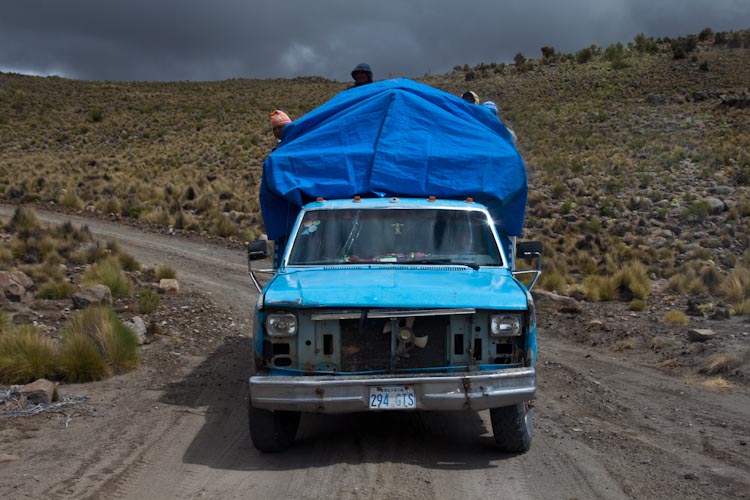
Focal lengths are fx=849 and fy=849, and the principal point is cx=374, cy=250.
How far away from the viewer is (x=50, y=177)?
3148 cm

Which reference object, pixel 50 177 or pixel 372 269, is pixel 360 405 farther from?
pixel 50 177

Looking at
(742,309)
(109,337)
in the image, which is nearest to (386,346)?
(109,337)

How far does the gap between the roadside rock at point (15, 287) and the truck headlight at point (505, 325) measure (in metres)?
8.46

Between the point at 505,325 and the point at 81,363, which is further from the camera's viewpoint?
the point at 81,363

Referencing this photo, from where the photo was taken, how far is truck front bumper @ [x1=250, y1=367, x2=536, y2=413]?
5805 mm

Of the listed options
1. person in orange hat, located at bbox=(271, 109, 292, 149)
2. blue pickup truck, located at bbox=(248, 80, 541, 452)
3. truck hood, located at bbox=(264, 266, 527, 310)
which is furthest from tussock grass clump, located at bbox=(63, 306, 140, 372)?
truck hood, located at bbox=(264, 266, 527, 310)

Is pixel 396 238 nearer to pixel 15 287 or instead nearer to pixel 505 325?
pixel 505 325

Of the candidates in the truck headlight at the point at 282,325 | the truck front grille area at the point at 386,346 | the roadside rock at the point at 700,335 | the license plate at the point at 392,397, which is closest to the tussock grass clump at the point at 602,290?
the roadside rock at the point at 700,335

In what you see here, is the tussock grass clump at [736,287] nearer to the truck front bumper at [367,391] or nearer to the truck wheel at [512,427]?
the truck wheel at [512,427]

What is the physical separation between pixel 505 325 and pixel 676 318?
6957 mm

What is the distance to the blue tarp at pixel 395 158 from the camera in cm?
848

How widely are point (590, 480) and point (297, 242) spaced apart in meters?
3.21

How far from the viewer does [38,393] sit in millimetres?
7879

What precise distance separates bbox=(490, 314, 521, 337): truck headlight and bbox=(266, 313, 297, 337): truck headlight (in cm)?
143
